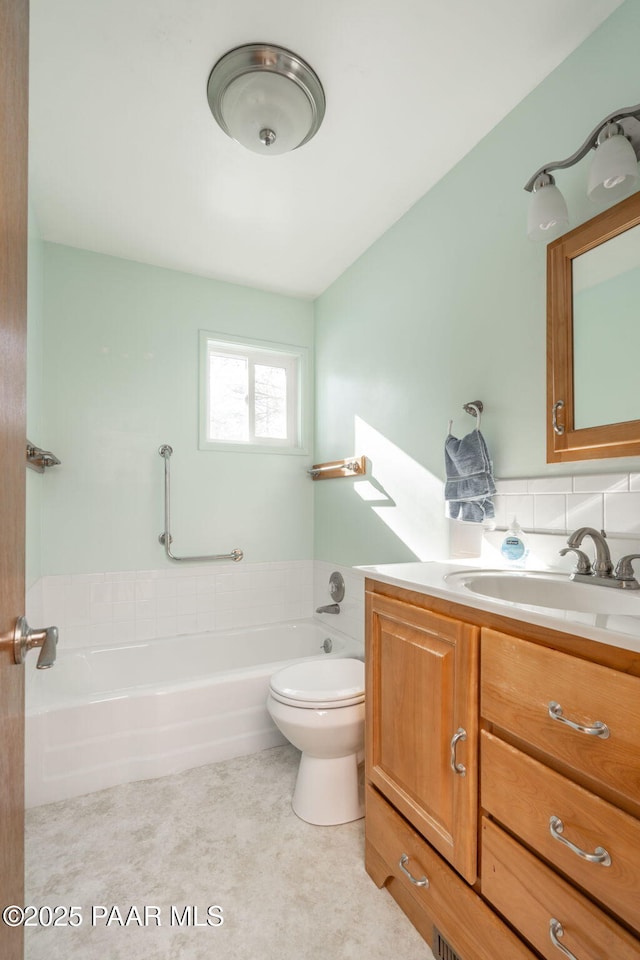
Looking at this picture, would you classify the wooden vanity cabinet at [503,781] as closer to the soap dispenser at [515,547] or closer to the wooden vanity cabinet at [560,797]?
the wooden vanity cabinet at [560,797]

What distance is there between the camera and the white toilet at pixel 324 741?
162 centimetres

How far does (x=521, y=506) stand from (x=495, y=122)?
1.37 meters

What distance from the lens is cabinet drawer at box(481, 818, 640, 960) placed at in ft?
2.43

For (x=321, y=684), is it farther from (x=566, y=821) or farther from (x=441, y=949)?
(x=566, y=821)

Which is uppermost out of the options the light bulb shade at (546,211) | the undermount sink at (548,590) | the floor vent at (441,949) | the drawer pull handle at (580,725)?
the light bulb shade at (546,211)

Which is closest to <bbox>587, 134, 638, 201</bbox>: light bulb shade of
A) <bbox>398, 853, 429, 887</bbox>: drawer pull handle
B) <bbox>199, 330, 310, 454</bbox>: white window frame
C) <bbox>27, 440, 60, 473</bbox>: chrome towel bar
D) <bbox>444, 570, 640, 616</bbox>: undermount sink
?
<bbox>444, 570, 640, 616</bbox>: undermount sink

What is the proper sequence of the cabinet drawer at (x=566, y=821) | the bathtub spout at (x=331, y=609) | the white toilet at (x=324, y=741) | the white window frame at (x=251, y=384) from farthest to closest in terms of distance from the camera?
the white window frame at (x=251, y=384) < the bathtub spout at (x=331, y=609) < the white toilet at (x=324, y=741) < the cabinet drawer at (x=566, y=821)

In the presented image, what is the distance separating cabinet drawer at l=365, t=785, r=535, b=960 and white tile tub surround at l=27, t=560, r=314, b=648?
5.10 ft

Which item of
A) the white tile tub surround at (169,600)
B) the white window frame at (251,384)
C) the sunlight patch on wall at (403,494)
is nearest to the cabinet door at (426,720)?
the sunlight patch on wall at (403,494)

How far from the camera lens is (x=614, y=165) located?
1.14 meters

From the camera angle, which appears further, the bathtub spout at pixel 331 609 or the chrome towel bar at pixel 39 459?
the bathtub spout at pixel 331 609

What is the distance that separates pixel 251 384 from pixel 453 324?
1.48 meters

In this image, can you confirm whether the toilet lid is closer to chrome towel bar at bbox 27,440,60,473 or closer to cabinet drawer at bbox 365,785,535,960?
cabinet drawer at bbox 365,785,535,960

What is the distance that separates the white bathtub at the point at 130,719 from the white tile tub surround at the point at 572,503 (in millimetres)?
1106
